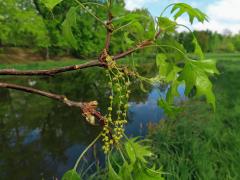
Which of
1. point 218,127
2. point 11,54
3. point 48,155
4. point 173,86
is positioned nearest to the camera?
point 173,86

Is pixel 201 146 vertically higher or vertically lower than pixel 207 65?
lower

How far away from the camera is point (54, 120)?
55.1 feet

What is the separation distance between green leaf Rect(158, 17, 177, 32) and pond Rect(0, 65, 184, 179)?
7738 millimetres

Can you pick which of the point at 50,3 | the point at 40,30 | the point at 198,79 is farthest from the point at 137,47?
the point at 40,30

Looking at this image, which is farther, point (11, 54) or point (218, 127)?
point (11, 54)

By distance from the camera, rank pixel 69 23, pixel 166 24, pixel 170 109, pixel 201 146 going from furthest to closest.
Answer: pixel 201 146 → pixel 170 109 → pixel 166 24 → pixel 69 23

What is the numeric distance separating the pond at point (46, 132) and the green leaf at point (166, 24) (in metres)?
7.74

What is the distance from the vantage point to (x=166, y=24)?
4.46 ft

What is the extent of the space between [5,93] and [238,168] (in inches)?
859

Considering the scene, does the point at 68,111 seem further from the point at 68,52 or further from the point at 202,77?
the point at 68,52

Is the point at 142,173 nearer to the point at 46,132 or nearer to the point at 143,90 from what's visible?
the point at 143,90

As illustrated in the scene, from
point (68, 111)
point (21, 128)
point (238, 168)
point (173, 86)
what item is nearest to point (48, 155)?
point (21, 128)

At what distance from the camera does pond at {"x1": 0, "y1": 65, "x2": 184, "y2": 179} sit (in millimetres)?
11422

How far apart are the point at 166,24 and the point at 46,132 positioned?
14.2 metres
